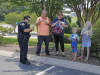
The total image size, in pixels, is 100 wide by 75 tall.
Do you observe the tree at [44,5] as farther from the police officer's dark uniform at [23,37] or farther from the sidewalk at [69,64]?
the sidewalk at [69,64]

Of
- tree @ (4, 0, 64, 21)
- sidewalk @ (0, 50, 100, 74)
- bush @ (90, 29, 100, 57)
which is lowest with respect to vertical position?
sidewalk @ (0, 50, 100, 74)

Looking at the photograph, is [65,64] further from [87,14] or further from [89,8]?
[89,8]

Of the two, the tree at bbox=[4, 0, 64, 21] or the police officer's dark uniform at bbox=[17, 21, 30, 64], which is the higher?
the tree at bbox=[4, 0, 64, 21]

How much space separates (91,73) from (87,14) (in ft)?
11.0

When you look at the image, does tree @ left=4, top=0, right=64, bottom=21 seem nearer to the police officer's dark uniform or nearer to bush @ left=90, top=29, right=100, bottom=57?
the police officer's dark uniform

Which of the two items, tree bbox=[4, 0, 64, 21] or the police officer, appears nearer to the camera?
the police officer

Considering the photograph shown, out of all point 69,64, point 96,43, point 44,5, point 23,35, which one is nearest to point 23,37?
point 23,35

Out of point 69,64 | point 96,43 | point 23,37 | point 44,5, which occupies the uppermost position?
point 44,5

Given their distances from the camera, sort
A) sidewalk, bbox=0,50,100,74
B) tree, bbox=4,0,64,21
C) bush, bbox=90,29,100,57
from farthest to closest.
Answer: tree, bbox=4,0,64,21 → bush, bbox=90,29,100,57 → sidewalk, bbox=0,50,100,74

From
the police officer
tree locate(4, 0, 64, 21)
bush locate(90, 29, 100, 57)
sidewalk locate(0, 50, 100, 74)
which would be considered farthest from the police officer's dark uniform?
bush locate(90, 29, 100, 57)

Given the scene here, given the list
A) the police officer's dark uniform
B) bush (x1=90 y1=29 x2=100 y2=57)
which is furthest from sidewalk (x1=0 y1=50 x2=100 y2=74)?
bush (x1=90 y1=29 x2=100 y2=57)

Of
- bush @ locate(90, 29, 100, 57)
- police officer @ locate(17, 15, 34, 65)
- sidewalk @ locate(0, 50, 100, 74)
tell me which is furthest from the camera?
bush @ locate(90, 29, 100, 57)

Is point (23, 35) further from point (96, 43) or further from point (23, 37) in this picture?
point (96, 43)

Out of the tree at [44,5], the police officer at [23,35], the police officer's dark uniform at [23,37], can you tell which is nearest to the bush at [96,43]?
the tree at [44,5]
